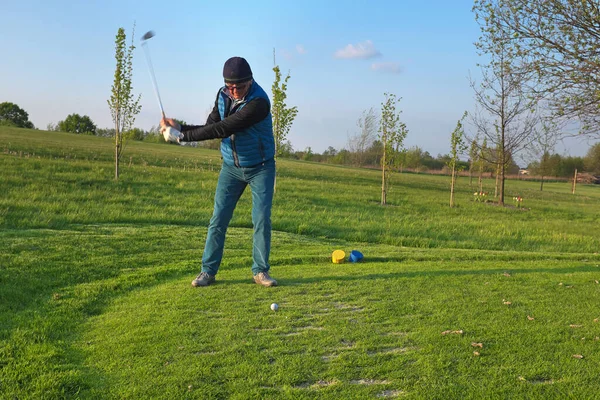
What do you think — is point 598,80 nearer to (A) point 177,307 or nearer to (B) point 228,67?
(B) point 228,67

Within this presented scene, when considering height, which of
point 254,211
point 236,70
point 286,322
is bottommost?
point 286,322

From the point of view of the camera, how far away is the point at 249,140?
6492mm

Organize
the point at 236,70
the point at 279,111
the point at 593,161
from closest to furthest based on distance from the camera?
1. the point at 236,70
2. the point at 279,111
3. the point at 593,161

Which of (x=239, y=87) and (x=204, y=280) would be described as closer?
(x=239, y=87)

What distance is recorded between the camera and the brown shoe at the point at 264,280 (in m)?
6.37

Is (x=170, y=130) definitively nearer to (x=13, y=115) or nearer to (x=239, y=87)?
(x=239, y=87)

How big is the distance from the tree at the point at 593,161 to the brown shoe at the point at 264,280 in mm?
81430

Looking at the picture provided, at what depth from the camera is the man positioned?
6227 mm

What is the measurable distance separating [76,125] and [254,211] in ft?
340

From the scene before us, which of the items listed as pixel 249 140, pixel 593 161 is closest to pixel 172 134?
pixel 249 140

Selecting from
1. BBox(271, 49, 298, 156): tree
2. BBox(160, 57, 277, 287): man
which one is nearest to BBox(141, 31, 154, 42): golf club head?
BBox(160, 57, 277, 287): man

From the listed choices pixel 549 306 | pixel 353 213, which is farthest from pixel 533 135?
pixel 549 306

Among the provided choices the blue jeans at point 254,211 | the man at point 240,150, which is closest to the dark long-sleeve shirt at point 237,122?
the man at point 240,150

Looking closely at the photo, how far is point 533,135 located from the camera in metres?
27.7
